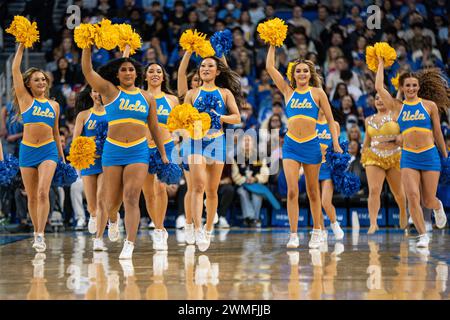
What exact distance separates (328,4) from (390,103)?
24.7ft

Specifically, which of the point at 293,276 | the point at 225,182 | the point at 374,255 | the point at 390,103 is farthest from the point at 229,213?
the point at 293,276

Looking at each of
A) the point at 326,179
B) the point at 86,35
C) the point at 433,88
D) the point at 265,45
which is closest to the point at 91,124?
the point at 86,35

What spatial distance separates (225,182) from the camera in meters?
12.1

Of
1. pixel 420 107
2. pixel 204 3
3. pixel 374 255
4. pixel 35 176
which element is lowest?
pixel 374 255

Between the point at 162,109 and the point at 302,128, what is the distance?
4.88ft

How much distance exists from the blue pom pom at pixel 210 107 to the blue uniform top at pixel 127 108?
103cm

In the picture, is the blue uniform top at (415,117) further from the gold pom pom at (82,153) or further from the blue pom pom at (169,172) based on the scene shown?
the gold pom pom at (82,153)

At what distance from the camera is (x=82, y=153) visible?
25.5ft

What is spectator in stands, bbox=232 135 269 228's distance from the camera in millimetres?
12125

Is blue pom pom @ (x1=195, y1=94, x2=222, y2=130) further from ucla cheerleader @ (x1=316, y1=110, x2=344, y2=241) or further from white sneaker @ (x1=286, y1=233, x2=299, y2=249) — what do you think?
ucla cheerleader @ (x1=316, y1=110, x2=344, y2=241)

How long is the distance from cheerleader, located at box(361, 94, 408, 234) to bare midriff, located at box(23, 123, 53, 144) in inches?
152

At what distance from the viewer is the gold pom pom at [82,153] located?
777 cm
